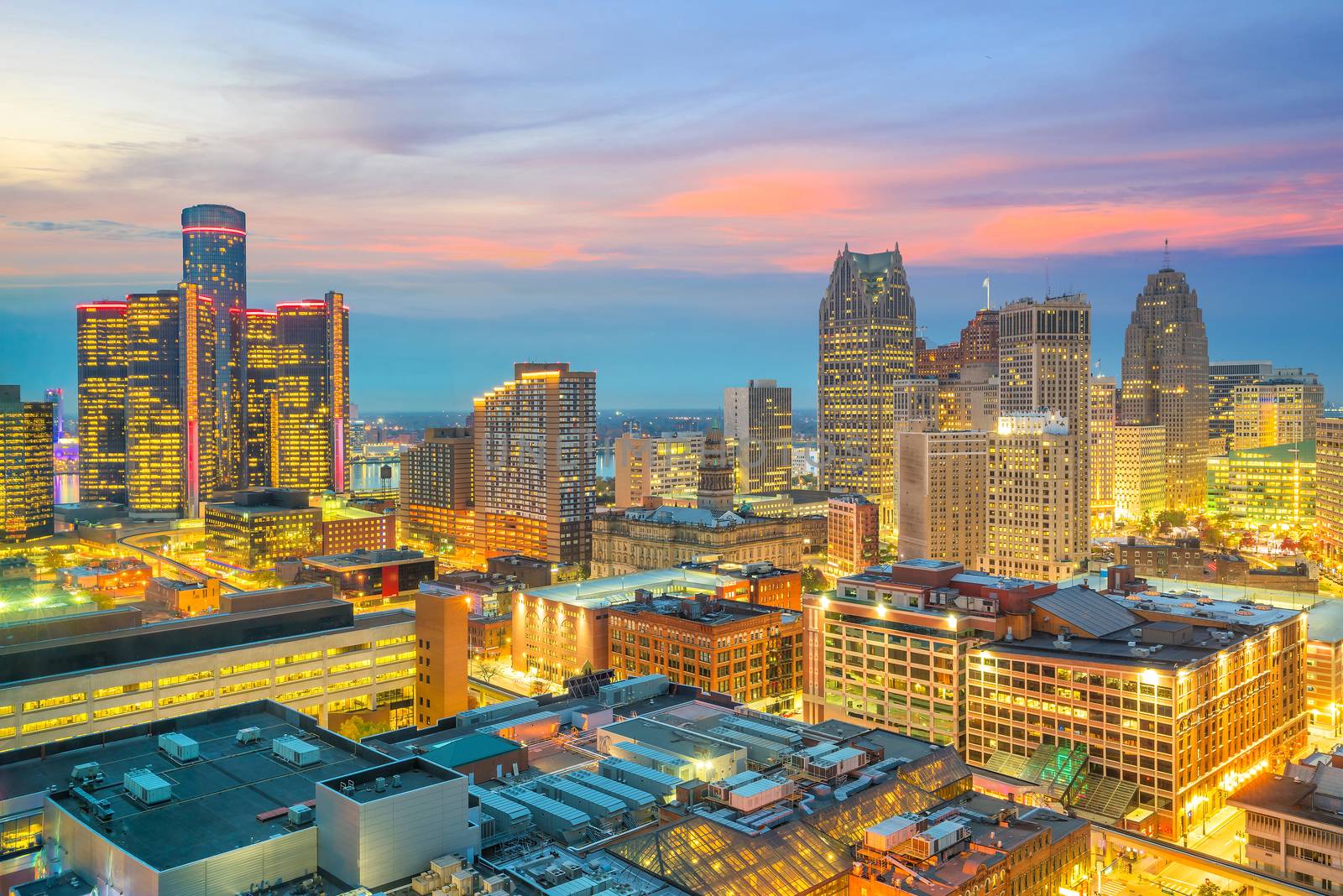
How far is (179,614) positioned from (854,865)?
10670cm

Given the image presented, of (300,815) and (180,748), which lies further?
(180,748)

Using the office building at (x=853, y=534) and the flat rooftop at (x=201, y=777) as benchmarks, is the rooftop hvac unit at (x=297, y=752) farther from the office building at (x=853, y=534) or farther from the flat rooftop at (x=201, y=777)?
the office building at (x=853, y=534)

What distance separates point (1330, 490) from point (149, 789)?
199 m

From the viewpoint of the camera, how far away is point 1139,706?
3041 inches

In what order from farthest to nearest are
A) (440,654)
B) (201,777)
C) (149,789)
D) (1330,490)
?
1. (1330,490)
2. (440,654)
3. (201,777)
4. (149,789)

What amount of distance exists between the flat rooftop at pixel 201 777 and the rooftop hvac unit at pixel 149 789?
393mm

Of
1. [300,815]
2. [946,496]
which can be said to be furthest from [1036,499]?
[300,815]

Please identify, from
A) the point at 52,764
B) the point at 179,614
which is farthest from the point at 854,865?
the point at 179,614

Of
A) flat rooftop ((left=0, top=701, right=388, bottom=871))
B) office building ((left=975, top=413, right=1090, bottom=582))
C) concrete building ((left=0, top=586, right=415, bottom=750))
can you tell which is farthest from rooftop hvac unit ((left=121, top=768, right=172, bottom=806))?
office building ((left=975, top=413, right=1090, bottom=582))

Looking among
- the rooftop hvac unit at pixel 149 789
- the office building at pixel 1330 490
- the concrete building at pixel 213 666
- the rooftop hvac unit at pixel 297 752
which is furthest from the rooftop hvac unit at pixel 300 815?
the office building at pixel 1330 490

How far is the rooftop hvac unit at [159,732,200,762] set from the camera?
56875 mm

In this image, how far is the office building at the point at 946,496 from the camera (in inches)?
7121

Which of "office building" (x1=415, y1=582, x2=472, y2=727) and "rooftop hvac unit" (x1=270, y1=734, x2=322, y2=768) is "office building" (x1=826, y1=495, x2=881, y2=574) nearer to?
"office building" (x1=415, y1=582, x2=472, y2=727)

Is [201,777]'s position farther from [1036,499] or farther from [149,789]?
[1036,499]
